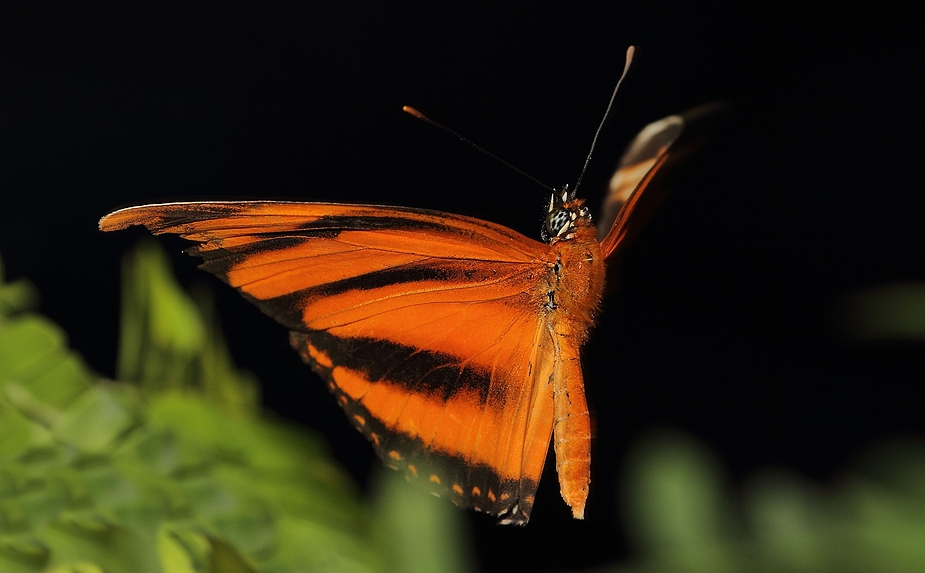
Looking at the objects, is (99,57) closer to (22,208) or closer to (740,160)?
(22,208)

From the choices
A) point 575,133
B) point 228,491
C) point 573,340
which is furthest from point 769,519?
point 575,133

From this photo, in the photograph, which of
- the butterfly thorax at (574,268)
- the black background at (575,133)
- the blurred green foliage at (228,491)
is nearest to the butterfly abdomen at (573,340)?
the butterfly thorax at (574,268)

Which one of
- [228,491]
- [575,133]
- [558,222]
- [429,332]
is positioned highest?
[575,133]

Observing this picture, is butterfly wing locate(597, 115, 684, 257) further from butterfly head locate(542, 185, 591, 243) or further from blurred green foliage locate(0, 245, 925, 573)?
blurred green foliage locate(0, 245, 925, 573)

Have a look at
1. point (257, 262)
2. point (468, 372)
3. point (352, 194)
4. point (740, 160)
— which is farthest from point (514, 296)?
point (740, 160)

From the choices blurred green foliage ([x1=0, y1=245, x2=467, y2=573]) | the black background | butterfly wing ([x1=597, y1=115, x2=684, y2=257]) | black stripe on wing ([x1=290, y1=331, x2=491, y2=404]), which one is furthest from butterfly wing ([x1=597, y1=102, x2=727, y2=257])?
the black background

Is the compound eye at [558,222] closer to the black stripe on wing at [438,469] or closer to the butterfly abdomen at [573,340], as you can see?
the butterfly abdomen at [573,340]

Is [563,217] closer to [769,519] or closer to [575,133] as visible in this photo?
[769,519]

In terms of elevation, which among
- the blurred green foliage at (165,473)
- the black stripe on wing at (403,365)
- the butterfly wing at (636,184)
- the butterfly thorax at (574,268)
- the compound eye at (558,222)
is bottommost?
the blurred green foliage at (165,473)
